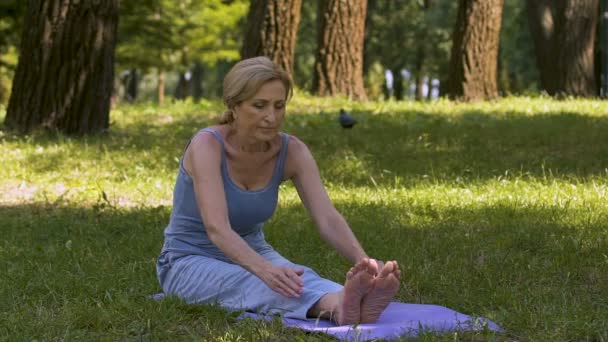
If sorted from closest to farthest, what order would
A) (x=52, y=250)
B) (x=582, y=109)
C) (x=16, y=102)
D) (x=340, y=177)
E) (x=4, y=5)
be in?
(x=52, y=250), (x=340, y=177), (x=16, y=102), (x=582, y=109), (x=4, y=5)

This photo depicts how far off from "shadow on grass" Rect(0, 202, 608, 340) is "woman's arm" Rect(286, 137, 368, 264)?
597 millimetres

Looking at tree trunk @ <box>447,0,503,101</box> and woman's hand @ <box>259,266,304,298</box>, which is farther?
tree trunk @ <box>447,0,503,101</box>

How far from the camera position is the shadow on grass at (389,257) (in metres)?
A: 4.91

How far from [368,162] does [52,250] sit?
184 inches

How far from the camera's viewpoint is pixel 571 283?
578 cm

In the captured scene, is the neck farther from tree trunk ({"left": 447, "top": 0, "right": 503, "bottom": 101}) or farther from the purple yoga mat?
tree trunk ({"left": 447, "top": 0, "right": 503, "bottom": 101})

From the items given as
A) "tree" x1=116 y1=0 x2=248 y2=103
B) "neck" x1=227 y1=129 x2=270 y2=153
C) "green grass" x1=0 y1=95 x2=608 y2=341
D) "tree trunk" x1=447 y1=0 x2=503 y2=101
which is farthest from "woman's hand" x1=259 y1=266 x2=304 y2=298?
"tree" x1=116 y1=0 x2=248 y2=103

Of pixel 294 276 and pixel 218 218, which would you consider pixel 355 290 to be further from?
pixel 218 218

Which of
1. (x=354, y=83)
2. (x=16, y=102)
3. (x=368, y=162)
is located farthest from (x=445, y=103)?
(x=16, y=102)

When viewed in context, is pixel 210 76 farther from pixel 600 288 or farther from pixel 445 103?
pixel 600 288

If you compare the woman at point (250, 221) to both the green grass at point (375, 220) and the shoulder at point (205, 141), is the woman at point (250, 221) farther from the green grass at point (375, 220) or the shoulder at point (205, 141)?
the green grass at point (375, 220)

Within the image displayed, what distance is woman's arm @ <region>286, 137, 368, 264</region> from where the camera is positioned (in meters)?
5.20

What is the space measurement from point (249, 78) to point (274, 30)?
416 inches

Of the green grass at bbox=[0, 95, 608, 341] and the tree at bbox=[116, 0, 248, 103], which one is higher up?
the tree at bbox=[116, 0, 248, 103]
